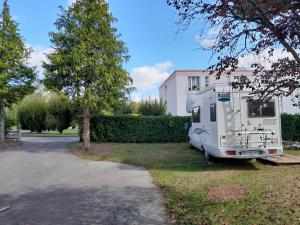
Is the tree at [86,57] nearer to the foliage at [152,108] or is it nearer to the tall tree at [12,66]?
the tall tree at [12,66]

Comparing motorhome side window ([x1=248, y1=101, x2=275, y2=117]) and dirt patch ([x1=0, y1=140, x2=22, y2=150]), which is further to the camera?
dirt patch ([x1=0, y1=140, x2=22, y2=150])


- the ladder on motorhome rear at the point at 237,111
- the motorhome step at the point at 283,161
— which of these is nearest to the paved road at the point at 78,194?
the ladder on motorhome rear at the point at 237,111

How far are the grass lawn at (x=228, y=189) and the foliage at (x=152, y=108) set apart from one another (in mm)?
21338

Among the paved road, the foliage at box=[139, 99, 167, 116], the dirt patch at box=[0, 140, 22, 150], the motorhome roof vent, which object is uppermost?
the foliage at box=[139, 99, 167, 116]

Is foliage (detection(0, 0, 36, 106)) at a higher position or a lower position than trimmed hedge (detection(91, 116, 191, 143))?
higher

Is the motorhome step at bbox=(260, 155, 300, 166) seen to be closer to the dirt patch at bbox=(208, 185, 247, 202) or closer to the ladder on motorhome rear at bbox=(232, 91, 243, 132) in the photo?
the ladder on motorhome rear at bbox=(232, 91, 243, 132)

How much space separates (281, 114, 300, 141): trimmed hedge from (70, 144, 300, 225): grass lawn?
32.4ft

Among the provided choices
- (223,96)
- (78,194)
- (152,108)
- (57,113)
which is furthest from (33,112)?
(78,194)

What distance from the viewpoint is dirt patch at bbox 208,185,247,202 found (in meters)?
7.63

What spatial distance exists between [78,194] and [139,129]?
49.3 feet

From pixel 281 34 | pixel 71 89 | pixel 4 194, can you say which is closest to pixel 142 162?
pixel 4 194

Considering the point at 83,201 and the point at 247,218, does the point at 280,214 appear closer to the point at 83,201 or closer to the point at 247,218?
the point at 247,218

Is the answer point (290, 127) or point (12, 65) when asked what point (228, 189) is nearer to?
point (290, 127)

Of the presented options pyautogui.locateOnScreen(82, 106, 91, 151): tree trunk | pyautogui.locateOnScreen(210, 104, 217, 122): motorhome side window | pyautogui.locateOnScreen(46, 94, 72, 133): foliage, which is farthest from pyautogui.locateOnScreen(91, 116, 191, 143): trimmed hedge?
pyautogui.locateOnScreen(46, 94, 72, 133): foliage
